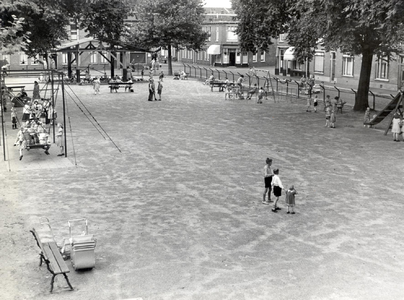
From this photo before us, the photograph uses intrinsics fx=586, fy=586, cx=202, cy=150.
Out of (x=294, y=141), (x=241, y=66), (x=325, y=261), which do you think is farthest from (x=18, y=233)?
(x=241, y=66)

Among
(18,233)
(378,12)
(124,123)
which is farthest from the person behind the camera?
(124,123)

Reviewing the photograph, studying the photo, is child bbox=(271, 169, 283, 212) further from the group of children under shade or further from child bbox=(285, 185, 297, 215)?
child bbox=(285, 185, 297, 215)

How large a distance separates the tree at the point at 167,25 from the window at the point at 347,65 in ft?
57.5

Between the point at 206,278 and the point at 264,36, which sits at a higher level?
the point at 264,36

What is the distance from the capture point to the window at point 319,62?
2385 inches

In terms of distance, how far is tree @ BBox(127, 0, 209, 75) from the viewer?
64438 millimetres

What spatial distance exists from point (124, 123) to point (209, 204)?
15.5 m

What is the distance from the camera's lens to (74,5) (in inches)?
1483

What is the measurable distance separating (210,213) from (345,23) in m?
18.5

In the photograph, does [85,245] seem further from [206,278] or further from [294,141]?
[294,141]

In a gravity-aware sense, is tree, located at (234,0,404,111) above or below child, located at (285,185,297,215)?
above

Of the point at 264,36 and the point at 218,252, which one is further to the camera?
the point at 264,36

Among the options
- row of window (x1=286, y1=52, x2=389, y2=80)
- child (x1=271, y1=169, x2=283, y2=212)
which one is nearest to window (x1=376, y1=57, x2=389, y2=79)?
row of window (x1=286, y1=52, x2=389, y2=80)

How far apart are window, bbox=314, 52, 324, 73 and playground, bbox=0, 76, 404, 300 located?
1252 inches
